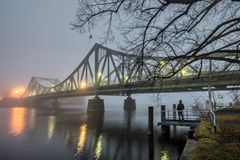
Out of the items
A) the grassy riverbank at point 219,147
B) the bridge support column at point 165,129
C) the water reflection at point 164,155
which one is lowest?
the water reflection at point 164,155

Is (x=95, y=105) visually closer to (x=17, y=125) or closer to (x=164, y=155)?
(x=17, y=125)

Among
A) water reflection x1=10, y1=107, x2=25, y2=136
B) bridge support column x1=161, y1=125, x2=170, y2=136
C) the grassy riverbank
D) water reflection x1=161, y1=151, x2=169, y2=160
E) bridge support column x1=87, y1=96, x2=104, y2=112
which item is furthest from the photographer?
bridge support column x1=87, y1=96, x2=104, y2=112

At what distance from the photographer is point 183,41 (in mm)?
8820

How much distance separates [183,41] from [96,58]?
90.6 meters

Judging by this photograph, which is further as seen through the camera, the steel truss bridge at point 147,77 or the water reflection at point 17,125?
the water reflection at point 17,125

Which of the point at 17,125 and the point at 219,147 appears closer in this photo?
the point at 219,147

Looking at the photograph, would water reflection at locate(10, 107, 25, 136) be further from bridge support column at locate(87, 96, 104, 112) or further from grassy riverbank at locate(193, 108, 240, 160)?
grassy riverbank at locate(193, 108, 240, 160)

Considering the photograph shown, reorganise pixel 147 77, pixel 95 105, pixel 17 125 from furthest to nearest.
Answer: pixel 95 105 → pixel 17 125 → pixel 147 77

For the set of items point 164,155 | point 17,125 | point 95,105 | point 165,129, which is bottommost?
point 164,155

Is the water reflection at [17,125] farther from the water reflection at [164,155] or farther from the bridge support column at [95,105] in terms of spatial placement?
the water reflection at [164,155]

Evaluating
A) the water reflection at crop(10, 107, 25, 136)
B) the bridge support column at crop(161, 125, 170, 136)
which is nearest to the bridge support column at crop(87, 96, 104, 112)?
the water reflection at crop(10, 107, 25, 136)

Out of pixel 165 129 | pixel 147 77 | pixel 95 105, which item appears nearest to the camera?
pixel 147 77

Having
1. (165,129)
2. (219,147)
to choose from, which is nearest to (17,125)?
(165,129)

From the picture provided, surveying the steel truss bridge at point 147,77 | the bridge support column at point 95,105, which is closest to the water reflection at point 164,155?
the steel truss bridge at point 147,77
